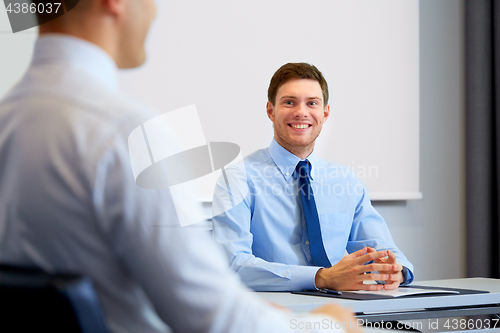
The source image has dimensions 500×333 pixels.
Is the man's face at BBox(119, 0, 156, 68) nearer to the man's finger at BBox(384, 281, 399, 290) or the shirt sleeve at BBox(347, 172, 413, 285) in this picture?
the man's finger at BBox(384, 281, 399, 290)

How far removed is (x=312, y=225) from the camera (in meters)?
2.06

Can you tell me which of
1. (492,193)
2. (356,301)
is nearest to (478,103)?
(492,193)

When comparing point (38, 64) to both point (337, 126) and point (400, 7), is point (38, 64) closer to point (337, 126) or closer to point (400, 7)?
point (337, 126)

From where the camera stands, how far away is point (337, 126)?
10.4 feet

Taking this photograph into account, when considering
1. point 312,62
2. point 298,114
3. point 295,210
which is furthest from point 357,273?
point 312,62

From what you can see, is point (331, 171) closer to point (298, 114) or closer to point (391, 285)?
point (298, 114)

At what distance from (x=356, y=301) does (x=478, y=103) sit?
2.48m

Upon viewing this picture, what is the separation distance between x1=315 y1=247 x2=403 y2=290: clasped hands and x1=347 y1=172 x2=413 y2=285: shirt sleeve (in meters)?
0.31

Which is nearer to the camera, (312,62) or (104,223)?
(104,223)

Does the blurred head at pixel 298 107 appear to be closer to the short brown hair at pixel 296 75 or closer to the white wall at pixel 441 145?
the short brown hair at pixel 296 75

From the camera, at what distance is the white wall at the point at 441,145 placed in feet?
11.2

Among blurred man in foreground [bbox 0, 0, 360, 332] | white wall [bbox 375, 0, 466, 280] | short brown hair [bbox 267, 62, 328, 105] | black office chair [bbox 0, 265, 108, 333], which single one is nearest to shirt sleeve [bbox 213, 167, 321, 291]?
short brown hair [bbox 267, 62, 328, 105]

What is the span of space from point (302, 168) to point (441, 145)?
1.69 m

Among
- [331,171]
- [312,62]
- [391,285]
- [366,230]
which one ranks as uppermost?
[312,62]
